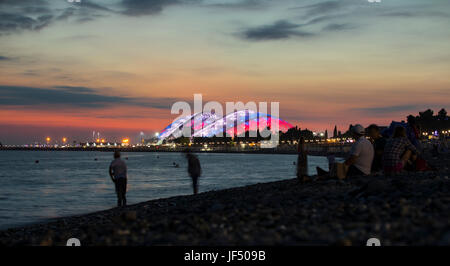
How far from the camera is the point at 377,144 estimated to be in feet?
46.2

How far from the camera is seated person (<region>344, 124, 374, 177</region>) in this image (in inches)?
493

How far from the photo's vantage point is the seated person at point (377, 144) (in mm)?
13734

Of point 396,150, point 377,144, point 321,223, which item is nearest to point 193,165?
point 377,144

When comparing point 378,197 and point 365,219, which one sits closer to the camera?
point 365,219

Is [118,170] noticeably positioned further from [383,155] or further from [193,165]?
[383,155]

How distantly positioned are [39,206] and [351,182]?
19119mm

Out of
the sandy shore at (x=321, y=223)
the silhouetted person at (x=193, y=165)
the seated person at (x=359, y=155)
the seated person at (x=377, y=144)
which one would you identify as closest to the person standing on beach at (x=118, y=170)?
the silhouetted person at (x=193, y=165)

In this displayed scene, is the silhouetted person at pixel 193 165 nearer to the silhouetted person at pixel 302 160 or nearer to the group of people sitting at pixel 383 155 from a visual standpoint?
the silhouetted person at pixel 302 160

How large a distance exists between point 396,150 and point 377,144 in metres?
1.61

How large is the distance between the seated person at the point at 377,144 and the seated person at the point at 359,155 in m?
0.98

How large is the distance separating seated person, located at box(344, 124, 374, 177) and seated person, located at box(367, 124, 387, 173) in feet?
3.21
